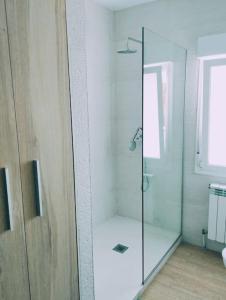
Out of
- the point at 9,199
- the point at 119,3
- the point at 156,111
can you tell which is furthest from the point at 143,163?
the point at 119,3

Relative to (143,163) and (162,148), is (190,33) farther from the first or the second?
(143,163)

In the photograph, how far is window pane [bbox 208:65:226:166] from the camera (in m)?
2.34

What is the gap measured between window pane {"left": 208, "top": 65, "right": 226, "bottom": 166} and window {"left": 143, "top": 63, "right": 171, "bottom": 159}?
1.43 ft

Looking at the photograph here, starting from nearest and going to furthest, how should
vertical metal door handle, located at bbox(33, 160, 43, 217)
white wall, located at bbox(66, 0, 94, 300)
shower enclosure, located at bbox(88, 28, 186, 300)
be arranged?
vertical metal door handle, located at bbox(33, 160, 43, 217), white wall, located at bbox(66, 0, 94, 300), shower enclosure, located at bbox(88, 28, 186, 300)

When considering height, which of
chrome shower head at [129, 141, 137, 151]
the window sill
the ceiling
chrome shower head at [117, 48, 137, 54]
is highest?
the ceiling

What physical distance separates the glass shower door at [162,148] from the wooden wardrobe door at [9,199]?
58.0 inches

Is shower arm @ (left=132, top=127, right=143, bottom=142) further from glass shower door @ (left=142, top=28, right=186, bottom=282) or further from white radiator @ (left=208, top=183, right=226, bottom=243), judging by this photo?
white radiator @ (left=208, top=183, right=226, bottom=243)

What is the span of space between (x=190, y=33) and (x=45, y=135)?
83.1 inches

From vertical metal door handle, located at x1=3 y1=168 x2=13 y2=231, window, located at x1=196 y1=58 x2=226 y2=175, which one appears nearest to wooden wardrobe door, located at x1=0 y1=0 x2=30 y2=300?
vertical metal door handle, located at x1=3 y1=168 x2=13 y2=231

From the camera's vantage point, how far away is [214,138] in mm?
2459

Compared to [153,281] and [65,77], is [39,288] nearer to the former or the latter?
[65,77]

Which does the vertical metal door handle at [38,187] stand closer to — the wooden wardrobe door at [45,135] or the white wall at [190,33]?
the wooden wardrobe door at [45,135]

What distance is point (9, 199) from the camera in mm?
759

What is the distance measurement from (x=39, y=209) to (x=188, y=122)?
2.02 metres
